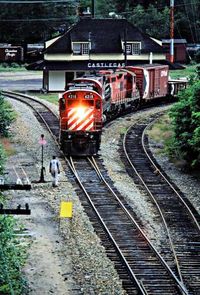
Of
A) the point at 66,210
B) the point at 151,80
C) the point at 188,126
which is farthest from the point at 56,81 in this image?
the point at 66,210

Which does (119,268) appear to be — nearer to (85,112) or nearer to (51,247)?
(51,247)

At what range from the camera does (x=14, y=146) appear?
3488 centimetres

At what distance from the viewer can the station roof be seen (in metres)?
62.3

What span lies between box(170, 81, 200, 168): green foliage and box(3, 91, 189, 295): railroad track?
3.81 m

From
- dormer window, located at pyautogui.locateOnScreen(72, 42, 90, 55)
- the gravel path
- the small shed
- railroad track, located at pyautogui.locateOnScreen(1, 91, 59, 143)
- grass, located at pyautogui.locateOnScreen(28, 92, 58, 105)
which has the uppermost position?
dormer window, located at pyautogui.locateOnScreen(72, 42, 90, 55)

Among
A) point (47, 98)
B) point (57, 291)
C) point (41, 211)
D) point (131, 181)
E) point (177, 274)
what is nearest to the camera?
point (57, 291)

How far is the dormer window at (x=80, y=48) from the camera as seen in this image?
6231 centimetres

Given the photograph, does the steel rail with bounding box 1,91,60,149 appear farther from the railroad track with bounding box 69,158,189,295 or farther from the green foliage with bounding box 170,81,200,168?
the railroad track with bounding box 69,158,189,295

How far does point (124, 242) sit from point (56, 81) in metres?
41.1

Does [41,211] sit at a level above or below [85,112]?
below

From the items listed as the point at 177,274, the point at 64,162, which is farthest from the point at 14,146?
the point at 177,274

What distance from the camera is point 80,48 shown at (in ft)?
206

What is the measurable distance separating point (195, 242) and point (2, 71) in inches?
2532

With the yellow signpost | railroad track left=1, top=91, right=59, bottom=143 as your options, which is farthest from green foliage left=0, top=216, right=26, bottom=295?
railroad track left=1, top=91, right=59, bottom=143
